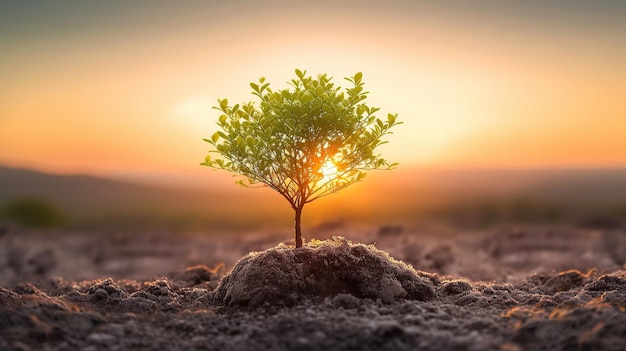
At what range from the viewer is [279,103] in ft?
37.4

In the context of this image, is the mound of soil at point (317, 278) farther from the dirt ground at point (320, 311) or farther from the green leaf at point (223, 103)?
the green leaf at point (223, 103)

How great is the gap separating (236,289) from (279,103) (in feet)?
11.4

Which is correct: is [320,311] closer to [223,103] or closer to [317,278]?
[317,278]

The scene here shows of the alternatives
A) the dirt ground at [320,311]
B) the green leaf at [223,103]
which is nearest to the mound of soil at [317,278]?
the dirt ground at [320,311]

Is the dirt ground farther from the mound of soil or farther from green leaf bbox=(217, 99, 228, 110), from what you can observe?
green leaf bbox=(217, 99, 228, 110)

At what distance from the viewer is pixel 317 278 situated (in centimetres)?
1089

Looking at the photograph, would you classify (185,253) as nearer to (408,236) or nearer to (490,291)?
(408,236)

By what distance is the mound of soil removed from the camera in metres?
10.5

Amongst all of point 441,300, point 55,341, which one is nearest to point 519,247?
point 441,300

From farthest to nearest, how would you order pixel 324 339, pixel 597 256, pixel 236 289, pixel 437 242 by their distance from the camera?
1. pixel 437 242
2. pixel 597 256
3. pixel 236 289
4. pixel 324 339

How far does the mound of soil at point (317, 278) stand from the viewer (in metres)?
10.5

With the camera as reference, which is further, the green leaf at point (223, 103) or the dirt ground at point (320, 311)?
the green leaf at point (223, 103)

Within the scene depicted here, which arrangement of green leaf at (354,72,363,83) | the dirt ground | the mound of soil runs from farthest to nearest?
1. green leaf at (354,72,363,83)
2. the mound of soil
3. the dirt ground

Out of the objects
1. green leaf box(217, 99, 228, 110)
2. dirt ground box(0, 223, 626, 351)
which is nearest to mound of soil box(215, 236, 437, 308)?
dirt ground box(0, 223, 626, 351)
